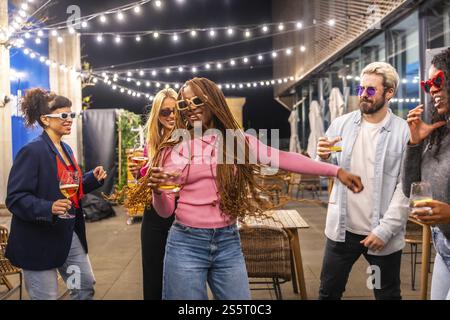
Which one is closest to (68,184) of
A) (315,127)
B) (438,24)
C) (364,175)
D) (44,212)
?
(44,212)

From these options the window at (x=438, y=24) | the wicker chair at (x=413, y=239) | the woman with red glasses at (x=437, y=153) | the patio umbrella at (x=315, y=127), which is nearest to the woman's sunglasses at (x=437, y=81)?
the woman with red glasses at (x=437, y=153)

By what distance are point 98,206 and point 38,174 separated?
677 cm

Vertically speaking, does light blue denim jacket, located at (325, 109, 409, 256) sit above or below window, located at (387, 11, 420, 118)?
below

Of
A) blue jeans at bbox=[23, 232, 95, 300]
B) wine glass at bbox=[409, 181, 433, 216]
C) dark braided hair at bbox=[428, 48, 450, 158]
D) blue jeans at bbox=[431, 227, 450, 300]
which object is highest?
dark braided hair at bbox=[428, 48, 450, 158]

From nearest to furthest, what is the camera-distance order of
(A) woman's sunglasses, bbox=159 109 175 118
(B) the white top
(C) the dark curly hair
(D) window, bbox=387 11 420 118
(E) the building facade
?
(B) the white top < (C) the dark curly hair < (A) woman's sunglasses, bbox=159 109 175 118 < (E) the building facade < (D) window, bbox=387 11 420 118

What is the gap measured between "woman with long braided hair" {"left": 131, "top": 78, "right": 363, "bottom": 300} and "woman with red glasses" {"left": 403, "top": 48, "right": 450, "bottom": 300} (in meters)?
0.42

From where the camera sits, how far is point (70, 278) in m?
2.80

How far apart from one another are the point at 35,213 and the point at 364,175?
1.75 metres

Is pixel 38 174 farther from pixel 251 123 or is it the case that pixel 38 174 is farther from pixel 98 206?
pixel 251 123

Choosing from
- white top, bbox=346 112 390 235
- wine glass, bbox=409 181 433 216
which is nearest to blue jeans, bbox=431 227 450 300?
wine glass, bbox=409 181 433 216

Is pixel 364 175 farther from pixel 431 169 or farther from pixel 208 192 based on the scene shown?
pixel 208 192

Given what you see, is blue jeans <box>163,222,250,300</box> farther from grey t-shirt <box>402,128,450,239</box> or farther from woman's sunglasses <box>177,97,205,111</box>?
grey t-shirt <box>402,128,450,239</box>

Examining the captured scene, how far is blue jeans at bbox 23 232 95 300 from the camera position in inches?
103
